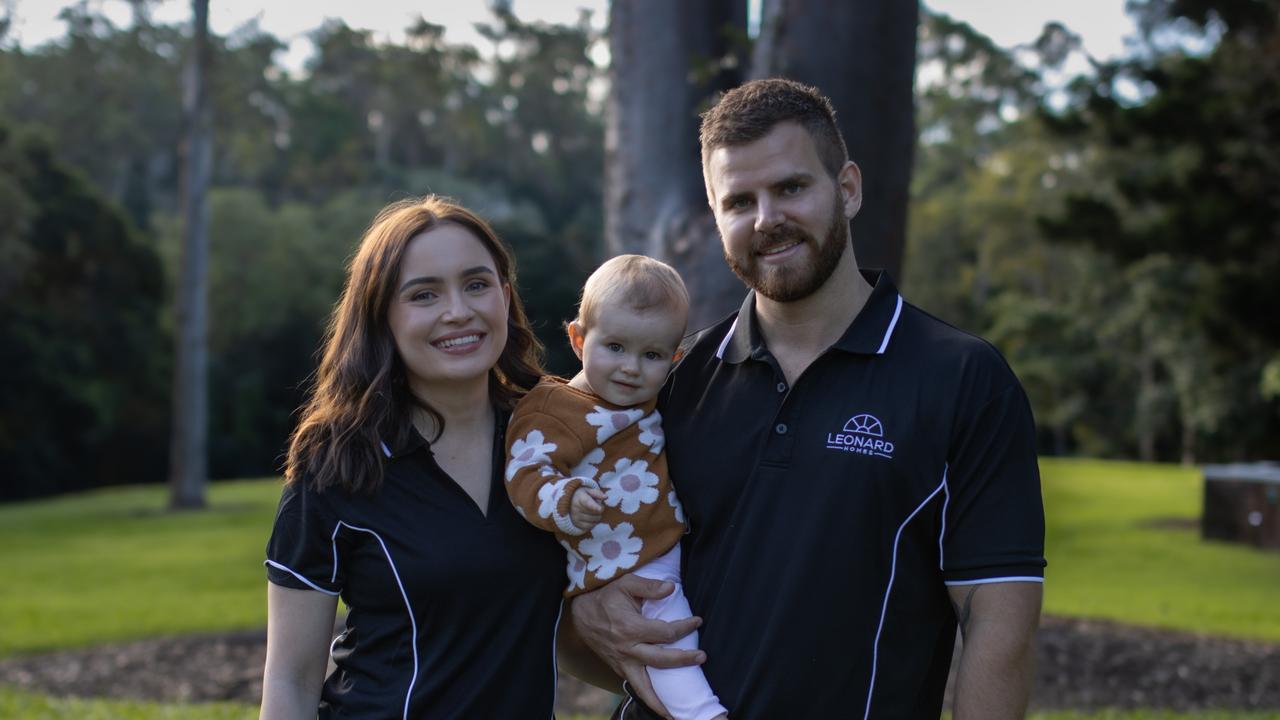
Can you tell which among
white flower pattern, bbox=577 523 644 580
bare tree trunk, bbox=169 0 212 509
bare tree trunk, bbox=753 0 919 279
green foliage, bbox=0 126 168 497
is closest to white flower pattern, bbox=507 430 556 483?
white flower pattern, bbox=577 523 644 580

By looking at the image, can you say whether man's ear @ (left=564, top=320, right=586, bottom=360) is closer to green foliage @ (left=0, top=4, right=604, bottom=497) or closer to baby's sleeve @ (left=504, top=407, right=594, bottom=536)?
baby's sleeve @ (left=504, top=407, right=594, bottom=536)

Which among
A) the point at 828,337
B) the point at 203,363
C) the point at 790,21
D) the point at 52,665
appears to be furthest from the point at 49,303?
the point at 828,337

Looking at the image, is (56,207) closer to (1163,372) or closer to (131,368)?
(131,368)

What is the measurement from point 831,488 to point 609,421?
1.83 ft

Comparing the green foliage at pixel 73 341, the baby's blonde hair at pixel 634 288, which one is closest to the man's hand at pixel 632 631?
the baby's blonde hair at pixel 634 288

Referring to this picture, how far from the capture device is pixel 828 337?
275cm

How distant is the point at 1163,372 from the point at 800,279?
1563 inches

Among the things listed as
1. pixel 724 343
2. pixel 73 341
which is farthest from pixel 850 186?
pixel 73 341

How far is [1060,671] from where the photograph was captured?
7961 mm

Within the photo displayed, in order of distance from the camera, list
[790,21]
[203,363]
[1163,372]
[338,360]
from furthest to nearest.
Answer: [1163,372] < [203,363] < [790,21] < [338,360]

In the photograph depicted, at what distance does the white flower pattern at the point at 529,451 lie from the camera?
2.79m

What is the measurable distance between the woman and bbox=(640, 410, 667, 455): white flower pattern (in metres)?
0.32

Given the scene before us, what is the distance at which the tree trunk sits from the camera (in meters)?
4.99

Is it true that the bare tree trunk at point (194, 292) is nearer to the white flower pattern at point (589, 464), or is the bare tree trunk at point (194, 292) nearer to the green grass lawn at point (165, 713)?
the green grass lawn at point (165, 713)
